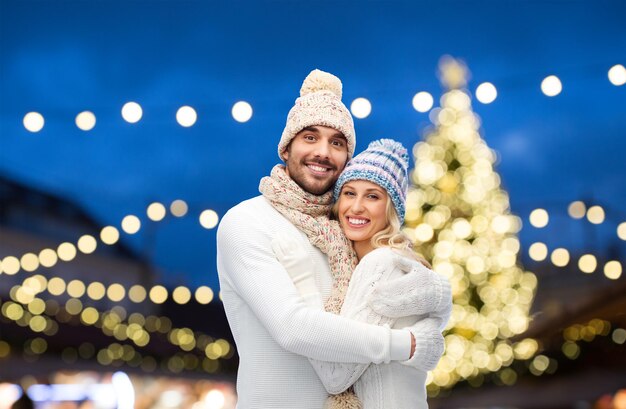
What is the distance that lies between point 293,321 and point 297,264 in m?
0.28

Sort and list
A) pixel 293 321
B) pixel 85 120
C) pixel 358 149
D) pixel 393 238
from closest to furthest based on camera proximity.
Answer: pixel 293 321 < pixel 393 238 < pixel 85 120 < pixel 358 149

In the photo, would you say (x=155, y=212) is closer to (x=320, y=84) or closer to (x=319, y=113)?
(x=320, y=84)

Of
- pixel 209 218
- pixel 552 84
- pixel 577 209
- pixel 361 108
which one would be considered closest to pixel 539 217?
pixel 577 209

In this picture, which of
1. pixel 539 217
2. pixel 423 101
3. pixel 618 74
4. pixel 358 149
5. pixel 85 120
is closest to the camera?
pixel 618 74

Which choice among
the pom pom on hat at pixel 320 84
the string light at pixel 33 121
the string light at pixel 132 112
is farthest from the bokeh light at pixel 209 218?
the pom pom on hat at pixel 320 84

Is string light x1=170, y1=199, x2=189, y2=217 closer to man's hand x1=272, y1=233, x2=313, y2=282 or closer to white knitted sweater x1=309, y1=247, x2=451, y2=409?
man's hand x1=272, y1=233, x2=313, y2=282

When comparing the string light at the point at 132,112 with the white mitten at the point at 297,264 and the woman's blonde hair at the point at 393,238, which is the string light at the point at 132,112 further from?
the white mitten at the point at 297,264

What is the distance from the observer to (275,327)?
10.5ft

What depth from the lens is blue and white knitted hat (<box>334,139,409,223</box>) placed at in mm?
3594

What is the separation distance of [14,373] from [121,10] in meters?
13.4

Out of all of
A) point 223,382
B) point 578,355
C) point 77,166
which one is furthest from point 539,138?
point 77,166

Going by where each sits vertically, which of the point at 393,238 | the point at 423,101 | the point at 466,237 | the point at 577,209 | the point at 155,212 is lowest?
the point at 393,238

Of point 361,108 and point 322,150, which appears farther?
point 361,108

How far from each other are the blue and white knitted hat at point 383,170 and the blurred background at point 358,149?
4.30 metres
